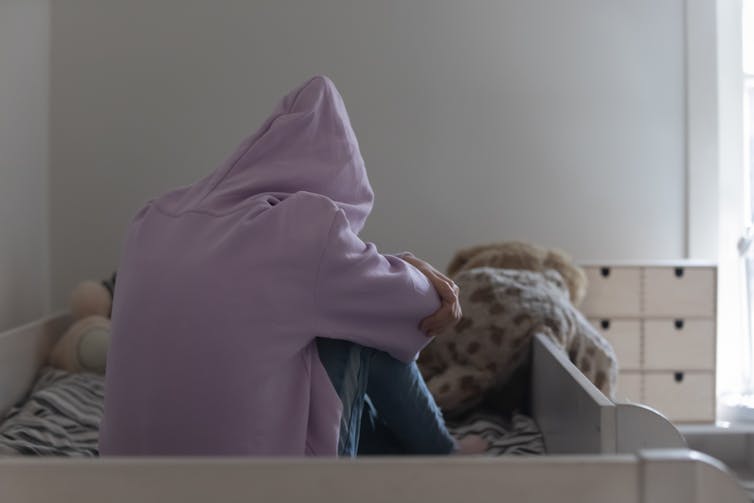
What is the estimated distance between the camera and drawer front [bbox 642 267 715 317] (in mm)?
2834

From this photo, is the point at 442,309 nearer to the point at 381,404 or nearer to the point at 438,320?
the point at 438,320

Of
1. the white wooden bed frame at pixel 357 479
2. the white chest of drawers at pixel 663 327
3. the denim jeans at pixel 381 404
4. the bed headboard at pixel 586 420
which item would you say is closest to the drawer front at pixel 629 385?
the white chest of drawers at pixel 663 327

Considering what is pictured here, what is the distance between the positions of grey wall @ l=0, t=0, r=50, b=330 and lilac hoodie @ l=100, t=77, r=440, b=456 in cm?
146

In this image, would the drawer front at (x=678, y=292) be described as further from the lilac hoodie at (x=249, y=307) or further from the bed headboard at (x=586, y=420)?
the lilac hoodie at (x=249, y=307)

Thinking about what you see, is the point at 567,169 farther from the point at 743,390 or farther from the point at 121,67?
the point at 121,67

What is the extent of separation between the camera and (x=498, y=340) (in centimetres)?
204

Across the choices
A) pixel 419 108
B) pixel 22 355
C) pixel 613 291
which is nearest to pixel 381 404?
pixel 22 355

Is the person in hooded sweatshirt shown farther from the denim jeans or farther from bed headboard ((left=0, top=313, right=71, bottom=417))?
bed headboard ((left=0, top=313, right=71, bottom=417))

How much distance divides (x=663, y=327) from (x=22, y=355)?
1764 mm

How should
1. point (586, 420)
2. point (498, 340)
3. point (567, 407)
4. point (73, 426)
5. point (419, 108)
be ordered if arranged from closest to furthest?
point (586, 420) < point (567, 407) < point (73, 426) < point (498, 340) < point (419, 108)

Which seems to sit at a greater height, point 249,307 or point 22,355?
point 249,307

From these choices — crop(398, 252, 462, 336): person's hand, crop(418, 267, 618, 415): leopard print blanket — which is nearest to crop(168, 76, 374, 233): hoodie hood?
crop(398, 252, 462, 336): person's hand

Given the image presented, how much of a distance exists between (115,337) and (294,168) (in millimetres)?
310

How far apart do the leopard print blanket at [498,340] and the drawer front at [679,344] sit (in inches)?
27.3
